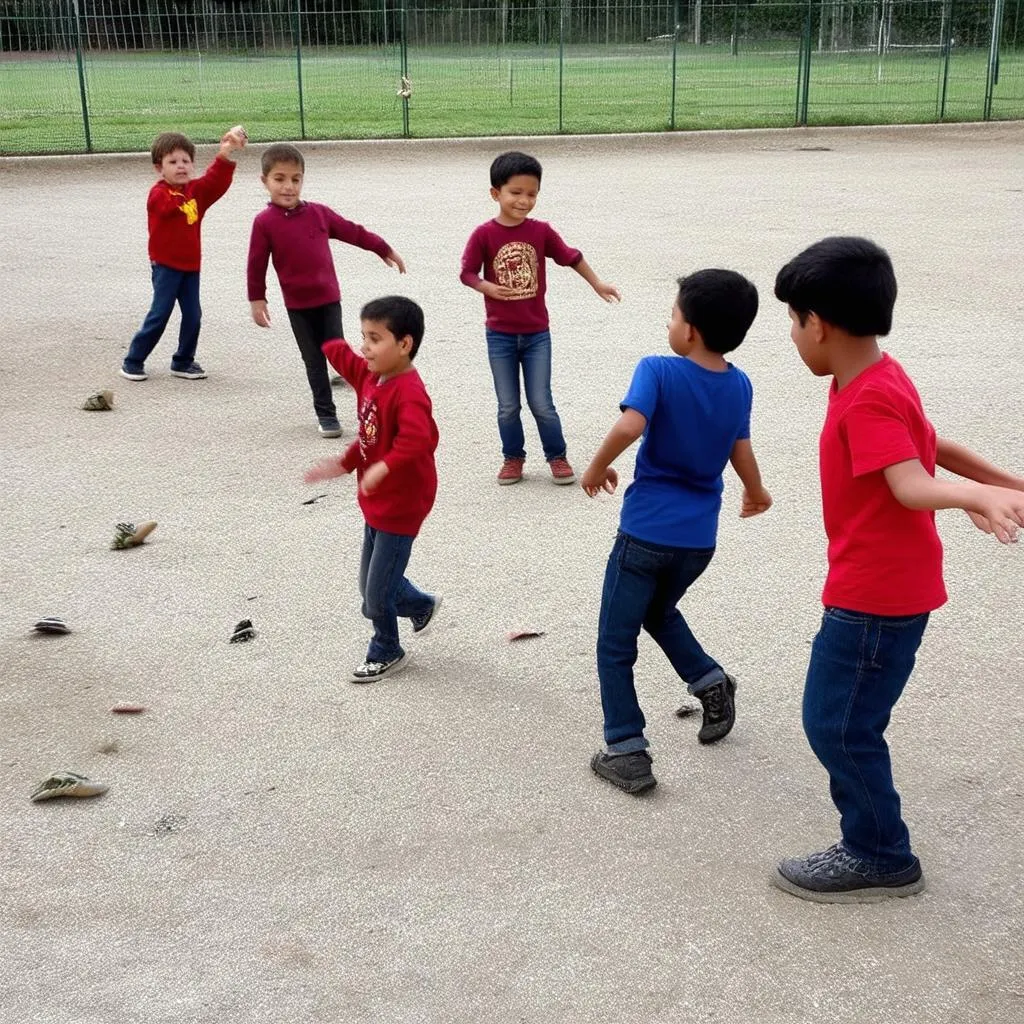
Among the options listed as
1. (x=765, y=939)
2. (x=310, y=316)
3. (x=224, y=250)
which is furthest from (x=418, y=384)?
(x=224, y=250)

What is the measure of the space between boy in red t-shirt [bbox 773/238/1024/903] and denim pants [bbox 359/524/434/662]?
1.70 m

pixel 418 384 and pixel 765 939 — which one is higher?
pixel 418 384

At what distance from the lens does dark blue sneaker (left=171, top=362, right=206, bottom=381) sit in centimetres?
884

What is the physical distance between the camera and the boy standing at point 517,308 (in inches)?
259

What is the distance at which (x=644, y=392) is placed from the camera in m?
3.67

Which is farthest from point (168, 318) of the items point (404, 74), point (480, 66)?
point (480, 66)

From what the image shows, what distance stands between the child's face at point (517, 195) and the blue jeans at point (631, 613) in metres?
2.90

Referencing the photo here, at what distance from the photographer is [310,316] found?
768cm

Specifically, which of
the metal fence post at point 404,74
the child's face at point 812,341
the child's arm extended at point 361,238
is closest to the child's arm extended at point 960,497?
the child's face at point 812,341

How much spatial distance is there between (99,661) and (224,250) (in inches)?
355

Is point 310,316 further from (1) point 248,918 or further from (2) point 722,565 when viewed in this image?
(1) point 248,918

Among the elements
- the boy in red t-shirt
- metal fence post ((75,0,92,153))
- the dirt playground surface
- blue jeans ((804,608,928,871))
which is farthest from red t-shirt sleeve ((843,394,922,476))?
metal fence post ((75,0,92,153))

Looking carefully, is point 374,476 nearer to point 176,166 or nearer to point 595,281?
point 595,281

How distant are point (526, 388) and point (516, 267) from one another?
1.98 ft
